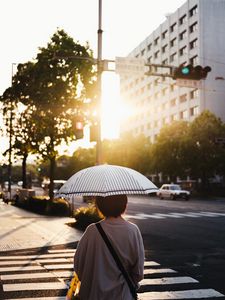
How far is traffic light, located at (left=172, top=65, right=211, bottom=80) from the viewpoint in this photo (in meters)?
14.6

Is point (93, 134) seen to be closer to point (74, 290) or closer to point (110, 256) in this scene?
point (74, 290)

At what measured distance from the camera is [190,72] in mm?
14711

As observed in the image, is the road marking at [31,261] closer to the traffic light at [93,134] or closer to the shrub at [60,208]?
the traffic light at [93,134]

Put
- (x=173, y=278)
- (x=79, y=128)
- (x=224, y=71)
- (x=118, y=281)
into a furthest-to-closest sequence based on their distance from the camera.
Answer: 1. (x=224, y=71)
2. (x=79, y=128)
3. (x=173, y=278)
4. (x=118, y=281)

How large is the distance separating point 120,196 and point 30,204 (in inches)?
Answer: 994

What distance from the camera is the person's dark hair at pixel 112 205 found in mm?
3383

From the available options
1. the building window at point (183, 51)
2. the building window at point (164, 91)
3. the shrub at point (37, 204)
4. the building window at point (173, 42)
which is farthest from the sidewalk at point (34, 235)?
the building window at point (164, 91)

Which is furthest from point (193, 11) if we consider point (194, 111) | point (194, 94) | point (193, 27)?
point (194, 111)

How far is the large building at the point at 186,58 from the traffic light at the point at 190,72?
4917 cm

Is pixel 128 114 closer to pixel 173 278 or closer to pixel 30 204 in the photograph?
pixel 30 204

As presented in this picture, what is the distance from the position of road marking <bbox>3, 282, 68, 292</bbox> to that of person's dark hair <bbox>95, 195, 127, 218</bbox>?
4114mm

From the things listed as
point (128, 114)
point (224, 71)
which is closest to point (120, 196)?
point (224, 71)

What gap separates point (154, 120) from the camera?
88812 mm

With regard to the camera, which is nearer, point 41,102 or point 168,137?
point 41,102
